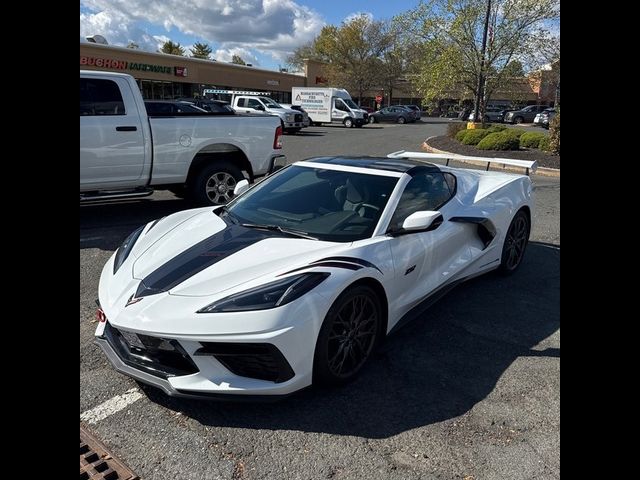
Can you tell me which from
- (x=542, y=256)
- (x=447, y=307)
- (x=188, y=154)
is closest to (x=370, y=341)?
(x=447, y=307)

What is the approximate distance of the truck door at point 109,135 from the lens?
649 cm

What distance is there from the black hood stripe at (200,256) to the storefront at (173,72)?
108 ft

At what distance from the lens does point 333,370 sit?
2971 mm

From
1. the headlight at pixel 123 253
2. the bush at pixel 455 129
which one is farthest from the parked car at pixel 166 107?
the bush at pixel 455 129

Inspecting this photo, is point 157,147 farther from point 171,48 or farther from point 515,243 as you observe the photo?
point 171,48

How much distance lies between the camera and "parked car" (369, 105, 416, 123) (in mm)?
43562

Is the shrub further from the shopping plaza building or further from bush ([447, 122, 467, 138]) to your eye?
the shopping plaza building

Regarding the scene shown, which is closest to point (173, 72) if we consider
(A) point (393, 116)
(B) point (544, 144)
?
(A) point (393, 116)

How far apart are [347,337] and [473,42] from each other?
65.9 ft

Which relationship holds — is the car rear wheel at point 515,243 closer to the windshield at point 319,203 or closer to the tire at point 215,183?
the windshield at point 319,203

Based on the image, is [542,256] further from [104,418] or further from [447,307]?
[104,418]

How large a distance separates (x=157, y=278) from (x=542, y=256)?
14.8ft
